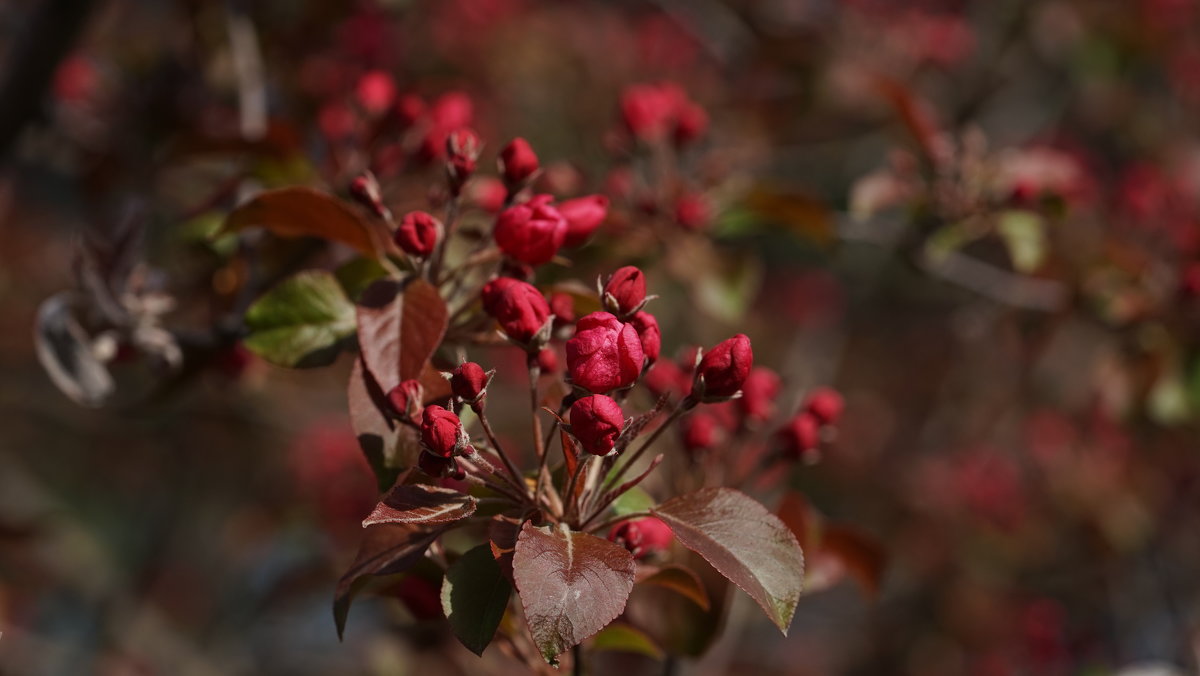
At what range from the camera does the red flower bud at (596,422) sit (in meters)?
1.06

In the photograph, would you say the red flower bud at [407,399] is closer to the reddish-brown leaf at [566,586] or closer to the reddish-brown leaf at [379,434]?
the reddish-brown leaf at [379,434]

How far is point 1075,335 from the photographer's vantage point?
4.85m

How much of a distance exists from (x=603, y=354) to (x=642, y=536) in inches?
15.5

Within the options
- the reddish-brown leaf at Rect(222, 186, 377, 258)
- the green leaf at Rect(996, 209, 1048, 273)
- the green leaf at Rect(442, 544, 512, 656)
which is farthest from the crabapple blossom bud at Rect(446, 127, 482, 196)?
the green leaf at Rect(996, 209, 1048, 273)

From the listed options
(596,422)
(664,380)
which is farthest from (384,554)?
(664,380)

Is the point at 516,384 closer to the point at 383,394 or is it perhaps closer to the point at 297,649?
the point at 297,649

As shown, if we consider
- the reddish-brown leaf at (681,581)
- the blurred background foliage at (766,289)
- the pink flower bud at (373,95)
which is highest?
the pink flower bud at (373,95)

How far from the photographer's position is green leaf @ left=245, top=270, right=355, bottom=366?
1400 millimetres

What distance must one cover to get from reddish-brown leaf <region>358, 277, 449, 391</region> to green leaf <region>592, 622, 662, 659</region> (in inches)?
19.8

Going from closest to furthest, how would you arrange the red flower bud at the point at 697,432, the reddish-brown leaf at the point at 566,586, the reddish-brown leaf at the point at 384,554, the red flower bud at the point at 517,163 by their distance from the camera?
the reddish-brown leaf at the point at 566,586 → the reddish-brown leaf at the point at 384,554 → the red flower bud at the point at 517,163 → the red flower bud at the point at 697,432

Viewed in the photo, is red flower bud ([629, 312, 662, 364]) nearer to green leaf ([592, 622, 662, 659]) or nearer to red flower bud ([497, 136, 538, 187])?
red flower bud ([497, 136, 538, 187])

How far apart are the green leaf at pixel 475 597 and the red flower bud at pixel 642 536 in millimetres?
196

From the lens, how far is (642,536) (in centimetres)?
138

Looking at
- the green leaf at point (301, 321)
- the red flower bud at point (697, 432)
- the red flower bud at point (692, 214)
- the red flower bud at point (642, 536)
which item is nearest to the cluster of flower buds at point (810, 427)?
the red flower bud at point (697, 432)
